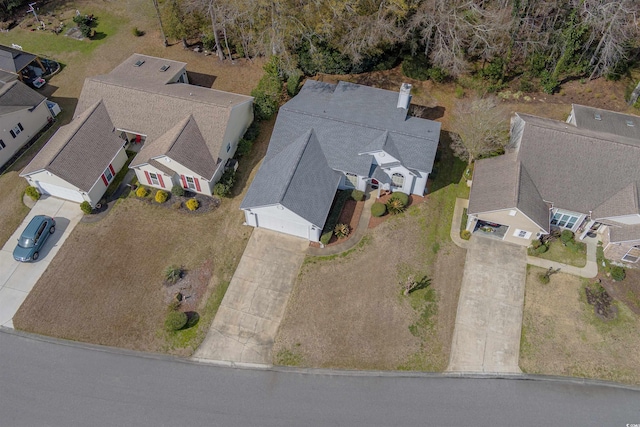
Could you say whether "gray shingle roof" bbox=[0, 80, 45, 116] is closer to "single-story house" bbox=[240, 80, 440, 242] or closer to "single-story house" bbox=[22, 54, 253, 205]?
"single-story house" bbox=[22, 54, 253, 205]

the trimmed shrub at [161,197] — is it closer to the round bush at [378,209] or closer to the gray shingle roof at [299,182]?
the gray shingle roof at [299,182]

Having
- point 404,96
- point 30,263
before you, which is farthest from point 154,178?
point 404,96

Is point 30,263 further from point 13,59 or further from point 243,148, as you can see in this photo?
point 13,59

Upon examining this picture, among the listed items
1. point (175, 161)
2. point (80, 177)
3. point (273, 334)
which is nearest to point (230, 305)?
point (273, 334)

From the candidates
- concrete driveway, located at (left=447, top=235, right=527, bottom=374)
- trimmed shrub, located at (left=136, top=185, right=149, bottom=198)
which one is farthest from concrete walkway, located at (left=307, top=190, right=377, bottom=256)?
trimmed shrub, located at (left=136, top=185, right=149, bottom=198)

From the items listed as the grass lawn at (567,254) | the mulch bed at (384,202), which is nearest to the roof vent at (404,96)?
the mulch bed at (384,202)

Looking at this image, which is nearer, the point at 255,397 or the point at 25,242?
the point at 255,397

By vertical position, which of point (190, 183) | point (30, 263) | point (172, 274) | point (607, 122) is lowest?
point (172, 274)

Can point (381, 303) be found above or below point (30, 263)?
below
